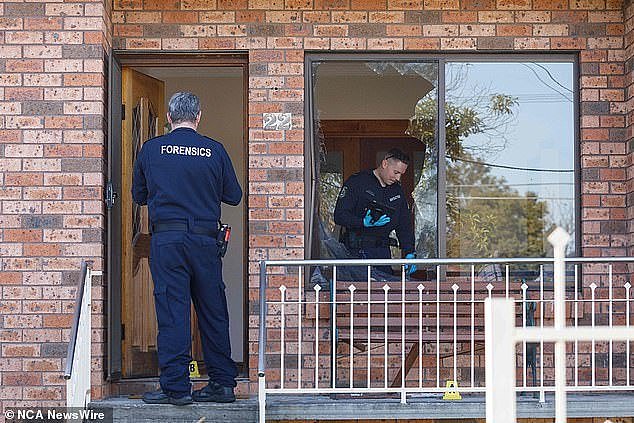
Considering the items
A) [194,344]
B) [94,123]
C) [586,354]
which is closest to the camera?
[94,123]

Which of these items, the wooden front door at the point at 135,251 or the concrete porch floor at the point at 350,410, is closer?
the concrete porch floor at the point at 350,410

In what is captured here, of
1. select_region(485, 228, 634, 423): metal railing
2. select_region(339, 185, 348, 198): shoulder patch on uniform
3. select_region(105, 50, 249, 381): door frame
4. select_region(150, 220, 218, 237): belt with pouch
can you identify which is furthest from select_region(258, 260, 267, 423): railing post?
select_region(485, 228, 634, 423): metal railing

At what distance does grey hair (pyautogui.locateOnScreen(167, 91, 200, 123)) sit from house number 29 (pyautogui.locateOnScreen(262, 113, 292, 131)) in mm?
922

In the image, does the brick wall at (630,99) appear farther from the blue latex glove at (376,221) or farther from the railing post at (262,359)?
the railing post at (262,359)

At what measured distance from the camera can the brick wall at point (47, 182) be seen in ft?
22.0

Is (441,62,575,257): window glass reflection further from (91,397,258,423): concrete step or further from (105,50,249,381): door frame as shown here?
(91,397,258,423): concrete step

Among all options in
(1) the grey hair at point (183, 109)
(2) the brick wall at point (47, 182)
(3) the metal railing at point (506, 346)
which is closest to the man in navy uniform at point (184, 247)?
(1) the grey hair at point (183, 109)

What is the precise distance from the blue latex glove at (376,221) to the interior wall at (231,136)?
2.58m

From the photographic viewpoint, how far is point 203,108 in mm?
10039

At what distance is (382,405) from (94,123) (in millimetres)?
2351

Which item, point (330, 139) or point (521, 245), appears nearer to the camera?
point (330, 139)

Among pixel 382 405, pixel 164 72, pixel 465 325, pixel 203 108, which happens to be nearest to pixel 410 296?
pixel 465 325

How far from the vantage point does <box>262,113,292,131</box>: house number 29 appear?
7.28 metres

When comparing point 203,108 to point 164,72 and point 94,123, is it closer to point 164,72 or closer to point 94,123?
point 164,72
